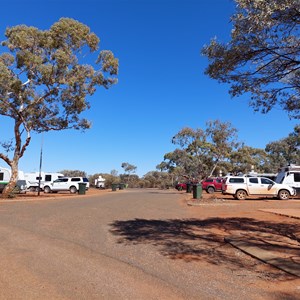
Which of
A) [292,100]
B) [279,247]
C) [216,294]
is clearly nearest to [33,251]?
[216,294]

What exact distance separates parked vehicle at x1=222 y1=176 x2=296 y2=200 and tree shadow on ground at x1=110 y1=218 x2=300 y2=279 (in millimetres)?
14376

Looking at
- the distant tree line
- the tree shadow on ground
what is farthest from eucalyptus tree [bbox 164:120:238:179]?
the tree shadow on ground

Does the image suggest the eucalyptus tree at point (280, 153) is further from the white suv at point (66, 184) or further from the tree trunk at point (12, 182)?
the tree trunk at point (12, 182)

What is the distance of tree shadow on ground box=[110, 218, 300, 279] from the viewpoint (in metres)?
8.73

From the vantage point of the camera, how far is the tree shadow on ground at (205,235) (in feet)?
28.7

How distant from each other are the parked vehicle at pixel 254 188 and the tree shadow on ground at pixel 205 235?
14.4 meters

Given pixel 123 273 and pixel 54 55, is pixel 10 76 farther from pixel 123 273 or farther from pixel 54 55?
pixel 123 273

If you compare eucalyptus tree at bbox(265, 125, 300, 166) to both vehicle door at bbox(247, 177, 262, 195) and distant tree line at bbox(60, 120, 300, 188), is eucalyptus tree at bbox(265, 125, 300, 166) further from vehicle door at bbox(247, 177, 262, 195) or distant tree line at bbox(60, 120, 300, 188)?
vehicle door at bbox(247, 177, 262, 195)

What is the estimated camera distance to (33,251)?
28.6 ft

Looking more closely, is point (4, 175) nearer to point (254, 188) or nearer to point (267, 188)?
point (254, 188)

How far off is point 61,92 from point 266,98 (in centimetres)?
2208

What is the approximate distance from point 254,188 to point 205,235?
19.3 m

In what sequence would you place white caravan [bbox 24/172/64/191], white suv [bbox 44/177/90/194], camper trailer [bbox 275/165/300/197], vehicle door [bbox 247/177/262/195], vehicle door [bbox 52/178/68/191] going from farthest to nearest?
white caravan [bbox 24/172/64/191] → vehicle door [bbox 52/178/68/191] → white suv [bbox 44/177/90/194] → camper trailer [bbox 275/165/300/197] → vehicle door [bbox 247/177/262/195]

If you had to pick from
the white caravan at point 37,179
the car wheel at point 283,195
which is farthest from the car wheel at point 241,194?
the white caravan at point 37,179
